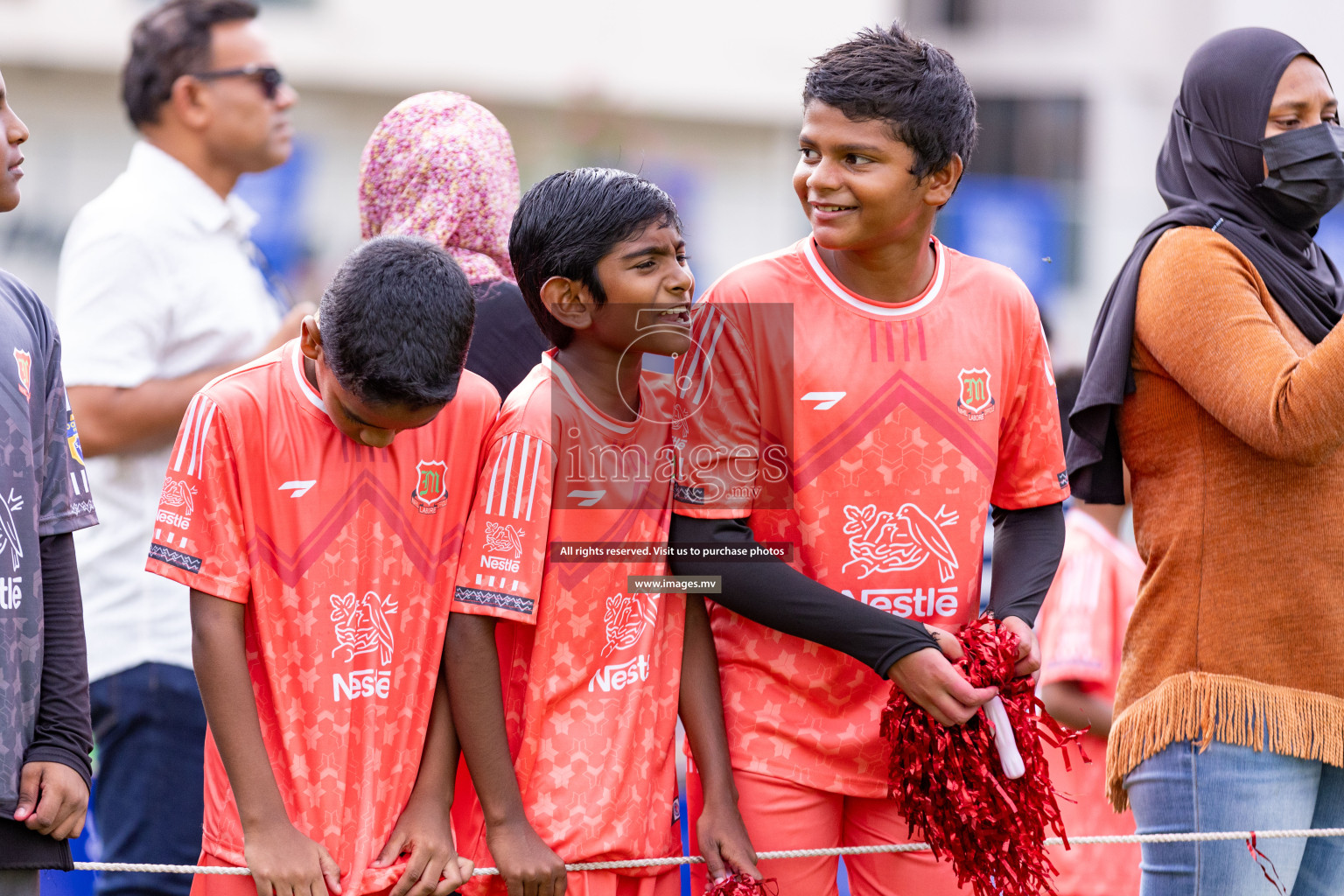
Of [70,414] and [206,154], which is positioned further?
[206,154]

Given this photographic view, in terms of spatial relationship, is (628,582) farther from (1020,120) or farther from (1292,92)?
(1020,120)

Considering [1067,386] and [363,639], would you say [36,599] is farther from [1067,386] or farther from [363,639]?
[1067,386]

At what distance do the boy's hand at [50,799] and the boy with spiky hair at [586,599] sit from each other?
69 centimetres

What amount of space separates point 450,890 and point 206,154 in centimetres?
232

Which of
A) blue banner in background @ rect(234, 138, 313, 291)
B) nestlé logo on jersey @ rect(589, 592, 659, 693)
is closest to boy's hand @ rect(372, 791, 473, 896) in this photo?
nestlé logo on jersey @ rect(589, 592, 659, 693)

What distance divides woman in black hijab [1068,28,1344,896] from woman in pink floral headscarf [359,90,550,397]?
1268 mm

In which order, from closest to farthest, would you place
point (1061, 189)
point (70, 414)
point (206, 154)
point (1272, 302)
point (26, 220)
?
1. point (70, 414)
2. point (1272, 302)
3. point (206, 154)
4. point (26, 220)
5. point (1061, 189)

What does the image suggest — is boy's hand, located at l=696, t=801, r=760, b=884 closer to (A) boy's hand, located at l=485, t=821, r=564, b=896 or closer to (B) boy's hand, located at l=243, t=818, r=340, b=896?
(A) boy's hand, located at l=485, t=821, r=564, b=896

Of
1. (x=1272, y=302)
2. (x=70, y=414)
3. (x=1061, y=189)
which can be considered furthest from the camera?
(x=1061, y=189)

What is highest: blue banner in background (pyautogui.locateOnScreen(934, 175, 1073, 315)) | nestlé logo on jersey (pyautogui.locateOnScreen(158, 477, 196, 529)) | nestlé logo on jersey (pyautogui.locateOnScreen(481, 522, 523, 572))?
blue banner in background (pyautogui.locateOnScreen(934, 175, 1073, 315))

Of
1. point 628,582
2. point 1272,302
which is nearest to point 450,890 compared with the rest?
point 628,582

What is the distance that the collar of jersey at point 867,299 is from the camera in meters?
2.85

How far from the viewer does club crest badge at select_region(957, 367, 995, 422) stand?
2.85 meters

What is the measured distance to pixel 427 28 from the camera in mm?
17141
